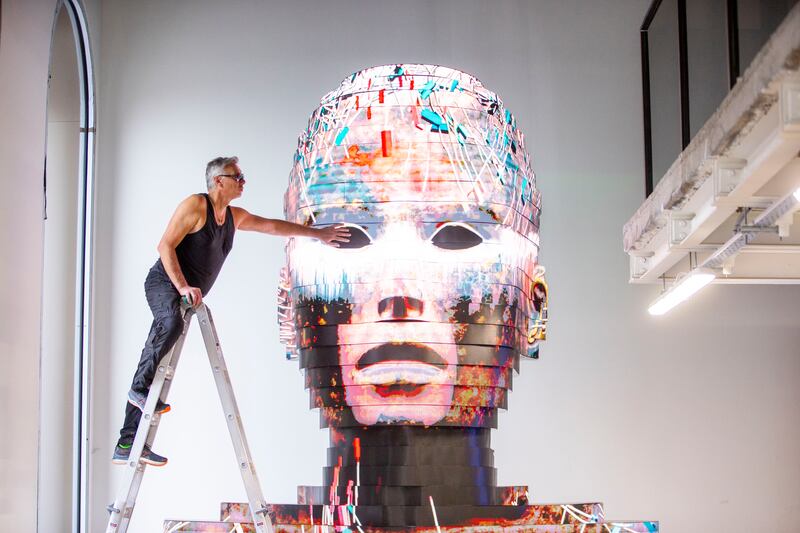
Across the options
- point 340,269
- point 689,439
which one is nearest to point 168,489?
point 689,439

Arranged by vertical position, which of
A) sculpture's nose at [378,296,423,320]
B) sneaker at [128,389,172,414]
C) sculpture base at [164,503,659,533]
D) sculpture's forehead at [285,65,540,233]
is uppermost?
sculpture's forehead at [285,65,540,233]

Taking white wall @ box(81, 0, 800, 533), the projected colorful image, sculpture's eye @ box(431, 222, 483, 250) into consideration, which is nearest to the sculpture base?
the projected colorful image

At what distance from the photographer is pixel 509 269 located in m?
4.92

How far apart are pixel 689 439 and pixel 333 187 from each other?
193 inches

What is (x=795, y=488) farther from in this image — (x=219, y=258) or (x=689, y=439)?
(x=219, y=258)

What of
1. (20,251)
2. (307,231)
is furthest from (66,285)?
(307,231)

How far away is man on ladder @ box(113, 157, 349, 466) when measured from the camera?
486 cm

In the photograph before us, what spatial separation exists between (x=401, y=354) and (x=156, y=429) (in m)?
1.06

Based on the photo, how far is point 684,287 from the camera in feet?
23.8

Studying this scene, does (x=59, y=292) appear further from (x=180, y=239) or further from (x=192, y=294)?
(x=192, y=294)

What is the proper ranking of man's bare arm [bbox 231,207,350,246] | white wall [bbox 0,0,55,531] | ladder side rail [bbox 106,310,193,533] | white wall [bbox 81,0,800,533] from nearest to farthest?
ladder side rail [bbox 106,310,193,533]
man's bare arm [bbox 231,207,350,246]
white wall [bbox 0,0,55,531]
white wall [bbox 81,0,800,533]

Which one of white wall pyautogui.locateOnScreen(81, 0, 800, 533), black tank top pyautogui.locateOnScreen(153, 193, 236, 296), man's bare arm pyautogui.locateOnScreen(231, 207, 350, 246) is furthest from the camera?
white wall pyautogui.locateOnScreen(81, 0, 800, 533)

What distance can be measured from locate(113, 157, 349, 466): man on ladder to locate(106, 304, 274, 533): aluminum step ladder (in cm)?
4

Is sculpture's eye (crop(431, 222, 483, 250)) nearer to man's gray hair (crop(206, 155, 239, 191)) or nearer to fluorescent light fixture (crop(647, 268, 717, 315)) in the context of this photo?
man's gray hair (crop(206, 155, 239, 191))
